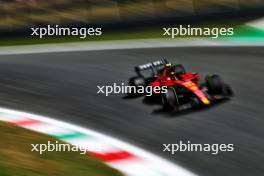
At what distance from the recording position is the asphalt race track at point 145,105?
8.03m

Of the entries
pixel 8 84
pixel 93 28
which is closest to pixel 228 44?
pixel 93 28

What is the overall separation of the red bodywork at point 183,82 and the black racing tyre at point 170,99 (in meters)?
0.27

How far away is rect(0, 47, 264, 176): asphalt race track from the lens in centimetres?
803

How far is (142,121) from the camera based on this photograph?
9.46m

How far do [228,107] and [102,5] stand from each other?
9.73 m

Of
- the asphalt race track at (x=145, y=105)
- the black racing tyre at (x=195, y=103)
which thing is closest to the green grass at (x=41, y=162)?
the asphalt race track at (x=145, y=105)

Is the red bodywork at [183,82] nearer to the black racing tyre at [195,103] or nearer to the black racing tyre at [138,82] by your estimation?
the black racing tyre at [195,103]

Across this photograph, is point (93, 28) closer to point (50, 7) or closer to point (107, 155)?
point (50, 7)
